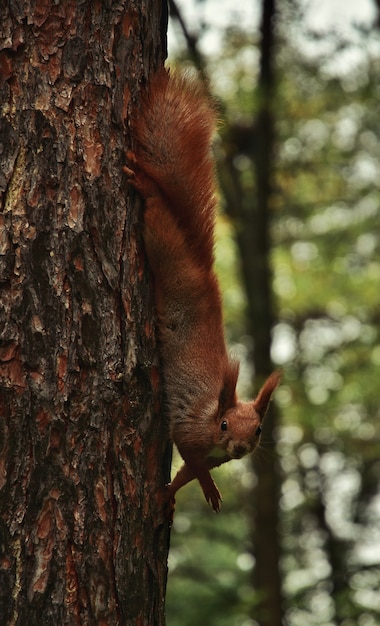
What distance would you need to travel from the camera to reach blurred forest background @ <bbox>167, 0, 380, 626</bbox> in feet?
20.7

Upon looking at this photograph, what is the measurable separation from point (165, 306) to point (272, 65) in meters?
4.52

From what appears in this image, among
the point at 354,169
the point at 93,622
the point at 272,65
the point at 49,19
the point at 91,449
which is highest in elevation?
the point at 354,169

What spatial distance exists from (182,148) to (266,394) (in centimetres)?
99

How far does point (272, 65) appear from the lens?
6559mm

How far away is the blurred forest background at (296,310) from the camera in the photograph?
632 cm

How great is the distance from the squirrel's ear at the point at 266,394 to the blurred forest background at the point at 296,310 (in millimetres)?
841

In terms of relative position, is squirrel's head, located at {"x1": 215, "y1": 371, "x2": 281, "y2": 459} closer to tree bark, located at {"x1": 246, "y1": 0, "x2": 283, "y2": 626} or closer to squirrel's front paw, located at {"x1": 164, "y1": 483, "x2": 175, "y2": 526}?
squirrel's front paw, located at {"x1": 164, "y1": 483, "x2": 175, "y2": 526}

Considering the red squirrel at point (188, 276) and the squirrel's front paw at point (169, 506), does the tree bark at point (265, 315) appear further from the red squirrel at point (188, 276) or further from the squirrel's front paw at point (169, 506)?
the squirrel's front paw at point (169, 506)

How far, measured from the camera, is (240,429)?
2.91 meters

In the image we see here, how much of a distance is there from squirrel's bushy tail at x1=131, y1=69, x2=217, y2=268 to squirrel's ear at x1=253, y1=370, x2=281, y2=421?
1.67 feet

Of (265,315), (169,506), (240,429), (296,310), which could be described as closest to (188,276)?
(240,429)

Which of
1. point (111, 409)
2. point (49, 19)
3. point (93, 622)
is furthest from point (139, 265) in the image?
point (93, 622)

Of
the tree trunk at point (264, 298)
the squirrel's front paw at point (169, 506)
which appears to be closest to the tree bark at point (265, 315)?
the tree trunk at point (264, 298)

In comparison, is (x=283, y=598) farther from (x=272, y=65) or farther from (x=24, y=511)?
(x=24, y=511)
